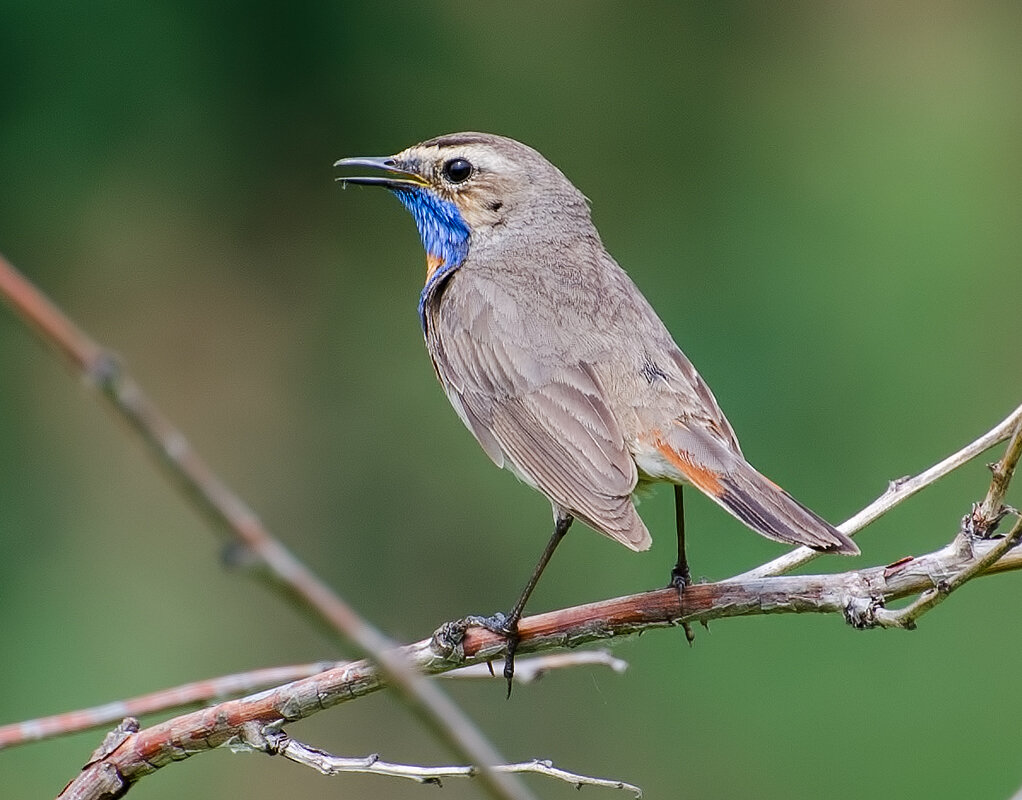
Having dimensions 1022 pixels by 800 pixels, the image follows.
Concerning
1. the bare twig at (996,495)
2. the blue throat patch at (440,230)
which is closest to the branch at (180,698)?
the bare twig at (996,495)

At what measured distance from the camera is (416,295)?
8.03 metres

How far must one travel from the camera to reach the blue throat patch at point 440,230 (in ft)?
14.7

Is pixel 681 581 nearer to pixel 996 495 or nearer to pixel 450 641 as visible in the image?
pixel 450 641

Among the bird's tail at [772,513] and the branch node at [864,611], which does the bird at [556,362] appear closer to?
the bird's tail at [772,513]

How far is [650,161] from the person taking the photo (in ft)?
25.7

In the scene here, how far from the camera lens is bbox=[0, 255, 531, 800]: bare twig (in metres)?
1.06

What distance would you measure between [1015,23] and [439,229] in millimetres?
4673

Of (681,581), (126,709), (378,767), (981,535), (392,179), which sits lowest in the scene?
(126,709)

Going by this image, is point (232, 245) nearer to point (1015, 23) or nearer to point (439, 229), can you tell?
point (439, 229)

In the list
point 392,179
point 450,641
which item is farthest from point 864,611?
point 392,179

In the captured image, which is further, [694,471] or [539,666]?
[694,471]

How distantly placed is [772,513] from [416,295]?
5.17 metres

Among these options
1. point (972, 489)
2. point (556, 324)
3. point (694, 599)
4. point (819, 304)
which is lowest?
point (694, 599)

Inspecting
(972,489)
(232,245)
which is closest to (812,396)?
(972,489)
